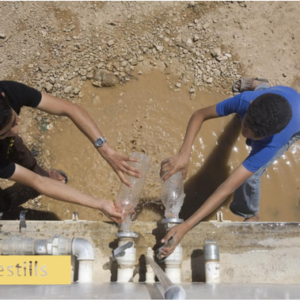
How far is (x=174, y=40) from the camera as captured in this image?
4.52 meters

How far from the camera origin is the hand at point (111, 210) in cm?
270

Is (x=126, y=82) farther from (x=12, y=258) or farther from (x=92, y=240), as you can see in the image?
(x=12, y=258)

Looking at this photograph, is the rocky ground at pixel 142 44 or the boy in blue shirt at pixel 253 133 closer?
the boy in blue shirt at pixel 253 133

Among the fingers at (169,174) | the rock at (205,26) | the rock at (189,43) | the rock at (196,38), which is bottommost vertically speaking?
the fingers at (169,174)

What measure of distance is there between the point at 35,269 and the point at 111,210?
65 cm

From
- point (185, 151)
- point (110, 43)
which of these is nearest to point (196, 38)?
point (110, 43)

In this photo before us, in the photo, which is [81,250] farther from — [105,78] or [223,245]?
[105,78]

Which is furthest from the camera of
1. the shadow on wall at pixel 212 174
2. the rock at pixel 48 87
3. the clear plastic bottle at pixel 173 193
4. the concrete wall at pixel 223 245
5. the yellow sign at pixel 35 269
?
the rock at pixel 48 87

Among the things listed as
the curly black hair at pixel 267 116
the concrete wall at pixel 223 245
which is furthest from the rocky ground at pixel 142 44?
the curly black hair at pixel 267 116

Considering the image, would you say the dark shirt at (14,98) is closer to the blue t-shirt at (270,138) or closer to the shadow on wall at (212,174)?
the blue t-shirt at (270,138)

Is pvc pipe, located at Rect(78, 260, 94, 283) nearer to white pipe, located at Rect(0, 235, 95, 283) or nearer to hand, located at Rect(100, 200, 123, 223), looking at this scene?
white pipe, located at Rect(0, 235, 95, 283)

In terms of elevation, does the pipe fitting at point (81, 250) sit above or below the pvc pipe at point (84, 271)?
above

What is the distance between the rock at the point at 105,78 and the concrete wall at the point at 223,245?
196 cm

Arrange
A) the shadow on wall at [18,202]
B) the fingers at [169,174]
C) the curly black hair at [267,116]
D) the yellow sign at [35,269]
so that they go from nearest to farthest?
1. the yellow sign at [35,269]
2. the curly black hair at [267,116]
3. the fingers at [169,174]
4. the shadow on wall at [18,202]
